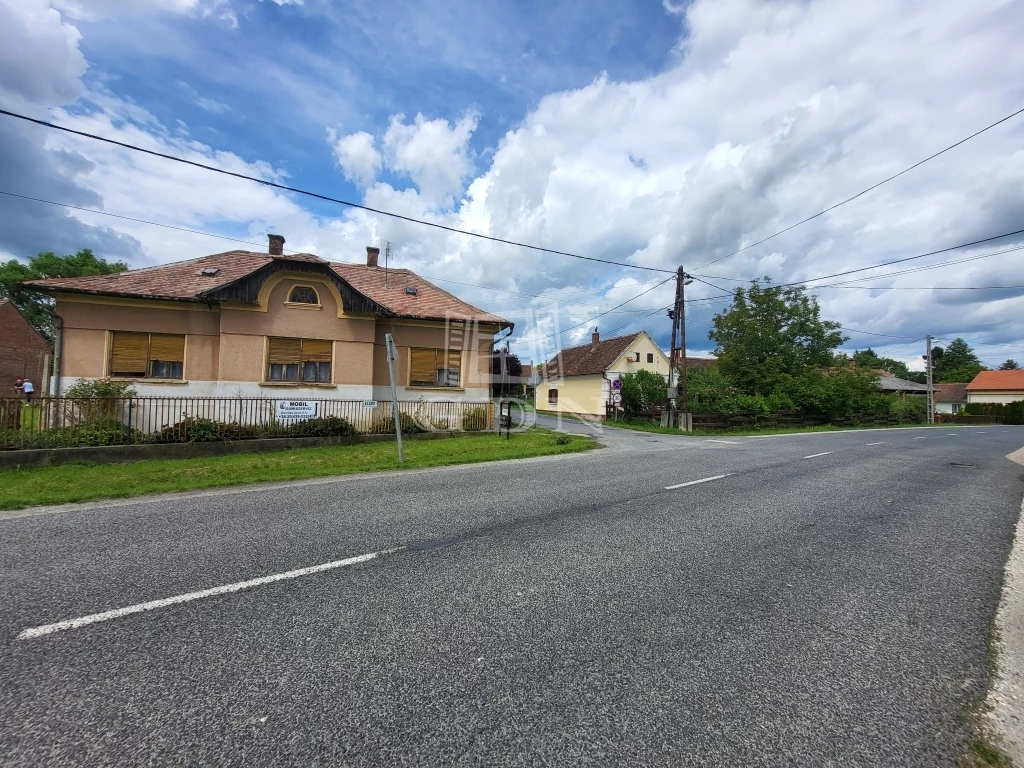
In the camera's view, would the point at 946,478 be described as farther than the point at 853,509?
Yes

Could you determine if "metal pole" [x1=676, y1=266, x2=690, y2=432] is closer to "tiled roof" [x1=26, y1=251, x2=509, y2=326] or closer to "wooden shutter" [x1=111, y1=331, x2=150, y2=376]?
"tiled roof" [x1=26, y1=251, x2=509, y2=326]

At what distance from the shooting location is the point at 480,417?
57.0 feet

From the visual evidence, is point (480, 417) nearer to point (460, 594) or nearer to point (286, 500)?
point (286, 500)

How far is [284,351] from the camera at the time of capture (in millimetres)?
15695

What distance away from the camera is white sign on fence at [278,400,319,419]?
13844mm

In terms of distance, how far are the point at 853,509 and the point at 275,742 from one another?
7.51m

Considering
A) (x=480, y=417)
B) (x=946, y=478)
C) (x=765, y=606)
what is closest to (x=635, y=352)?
(x=480, y=417)

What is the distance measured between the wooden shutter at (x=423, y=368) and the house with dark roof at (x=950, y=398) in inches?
3076

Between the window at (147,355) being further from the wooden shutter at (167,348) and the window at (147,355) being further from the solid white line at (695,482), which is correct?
the solid white line at (695,482)

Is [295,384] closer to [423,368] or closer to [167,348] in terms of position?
[167,348]

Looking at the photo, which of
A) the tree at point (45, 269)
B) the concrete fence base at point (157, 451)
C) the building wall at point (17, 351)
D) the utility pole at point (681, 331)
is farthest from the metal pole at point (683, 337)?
the tree at point (45, 269)

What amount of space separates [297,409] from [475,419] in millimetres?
6002

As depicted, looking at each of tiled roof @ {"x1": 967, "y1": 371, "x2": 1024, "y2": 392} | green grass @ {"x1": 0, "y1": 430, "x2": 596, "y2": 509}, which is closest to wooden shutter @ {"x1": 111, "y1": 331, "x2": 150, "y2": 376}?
green grass @ {"x1": 0, "y1": 430, "x2": 596, "y2": 509}

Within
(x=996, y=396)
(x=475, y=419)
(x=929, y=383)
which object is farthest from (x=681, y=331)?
(x=996, y=396)
